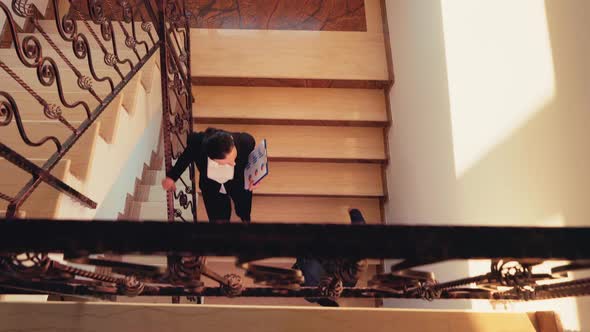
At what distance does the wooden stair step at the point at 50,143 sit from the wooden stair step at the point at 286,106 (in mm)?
1753

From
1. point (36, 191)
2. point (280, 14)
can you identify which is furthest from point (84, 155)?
point (280, 14)

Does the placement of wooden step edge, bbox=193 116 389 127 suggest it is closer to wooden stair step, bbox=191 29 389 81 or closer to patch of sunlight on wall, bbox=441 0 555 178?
wooden stair step, bbox=191 29 389 81

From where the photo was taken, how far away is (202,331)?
1221 mm

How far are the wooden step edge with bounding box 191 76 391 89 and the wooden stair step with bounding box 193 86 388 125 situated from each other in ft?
0.14

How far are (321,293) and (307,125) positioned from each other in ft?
9.51

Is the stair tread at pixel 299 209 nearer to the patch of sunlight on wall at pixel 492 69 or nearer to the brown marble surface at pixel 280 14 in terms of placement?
the patch of sunlight on wall at pixel 492 69

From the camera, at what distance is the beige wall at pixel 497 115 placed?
129 centimetres

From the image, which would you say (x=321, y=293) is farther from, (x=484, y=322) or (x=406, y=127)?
(x=406, y=127)

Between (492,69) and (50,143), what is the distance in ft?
7.68

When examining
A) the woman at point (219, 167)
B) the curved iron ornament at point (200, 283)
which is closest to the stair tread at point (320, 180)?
the woman at point (219, 167)

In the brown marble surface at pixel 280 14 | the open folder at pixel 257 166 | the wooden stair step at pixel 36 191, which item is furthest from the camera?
the brown marble surface at pixel 280 14

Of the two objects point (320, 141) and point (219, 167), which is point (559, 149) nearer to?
point (219, 167)

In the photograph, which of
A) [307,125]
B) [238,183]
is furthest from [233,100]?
[238,183]

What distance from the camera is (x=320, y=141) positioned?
3826 millimetres
